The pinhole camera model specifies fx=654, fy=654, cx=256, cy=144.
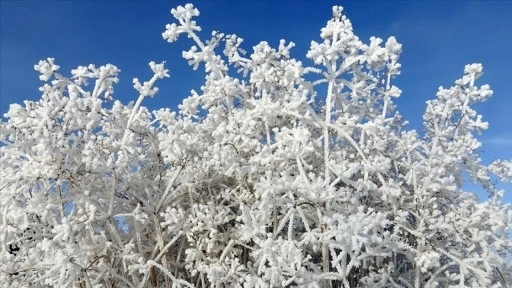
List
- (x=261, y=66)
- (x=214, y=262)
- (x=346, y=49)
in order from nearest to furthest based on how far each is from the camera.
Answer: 1. (x=214, y=262)
2. (x=346, y=49)
3. (x=261, y=66)

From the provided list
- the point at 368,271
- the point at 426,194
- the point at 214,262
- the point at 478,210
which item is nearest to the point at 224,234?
the point at 214,262

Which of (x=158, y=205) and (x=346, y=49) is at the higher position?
(x=346, y=49)

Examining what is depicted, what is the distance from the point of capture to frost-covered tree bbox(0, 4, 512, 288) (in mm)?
6301

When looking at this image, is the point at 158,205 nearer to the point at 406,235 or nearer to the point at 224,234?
the point at 224,234

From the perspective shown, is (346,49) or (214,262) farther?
(346,49)

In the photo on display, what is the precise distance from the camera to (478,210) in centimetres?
741

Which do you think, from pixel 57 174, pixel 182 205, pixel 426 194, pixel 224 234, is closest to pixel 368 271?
pixel 426 194

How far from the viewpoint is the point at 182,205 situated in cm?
765

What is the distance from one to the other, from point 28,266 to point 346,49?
4169 millimetres

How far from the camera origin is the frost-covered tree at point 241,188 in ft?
20.7

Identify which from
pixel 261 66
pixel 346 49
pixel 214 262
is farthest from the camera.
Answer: pixel 261 66

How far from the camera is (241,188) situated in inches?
289

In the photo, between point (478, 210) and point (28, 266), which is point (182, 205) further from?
point (478, 210)

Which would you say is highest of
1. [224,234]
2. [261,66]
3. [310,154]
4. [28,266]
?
[261,66]
